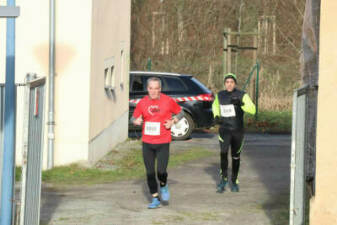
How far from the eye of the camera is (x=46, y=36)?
48.7 ft

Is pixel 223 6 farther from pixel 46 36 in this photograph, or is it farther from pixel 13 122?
pixel 13 122

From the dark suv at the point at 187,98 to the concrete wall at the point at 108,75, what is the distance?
3.12 ft

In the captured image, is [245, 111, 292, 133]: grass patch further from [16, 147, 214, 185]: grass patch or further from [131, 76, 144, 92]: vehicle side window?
[16, 147, 214, 185]: grass patch

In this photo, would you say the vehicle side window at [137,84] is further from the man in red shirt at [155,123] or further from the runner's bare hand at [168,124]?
the runner's bare hand at [168,124]

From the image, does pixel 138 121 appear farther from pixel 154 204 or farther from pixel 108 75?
pixel 108 75

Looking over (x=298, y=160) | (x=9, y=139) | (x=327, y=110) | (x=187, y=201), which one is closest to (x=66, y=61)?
(x=187, y=201)

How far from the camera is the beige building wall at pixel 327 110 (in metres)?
8.33

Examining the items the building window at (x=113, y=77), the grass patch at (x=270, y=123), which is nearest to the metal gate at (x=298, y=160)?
the building window at (x=113, y=77)

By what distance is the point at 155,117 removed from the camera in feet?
35.7

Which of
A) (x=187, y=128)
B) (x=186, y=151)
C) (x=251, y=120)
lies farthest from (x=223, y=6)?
(x=186, y=151)

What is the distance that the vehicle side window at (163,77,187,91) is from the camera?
21.0 m

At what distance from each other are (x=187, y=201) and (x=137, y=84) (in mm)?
9692

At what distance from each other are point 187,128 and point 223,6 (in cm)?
1513

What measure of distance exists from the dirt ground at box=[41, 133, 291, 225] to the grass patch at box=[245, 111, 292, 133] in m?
6.67
